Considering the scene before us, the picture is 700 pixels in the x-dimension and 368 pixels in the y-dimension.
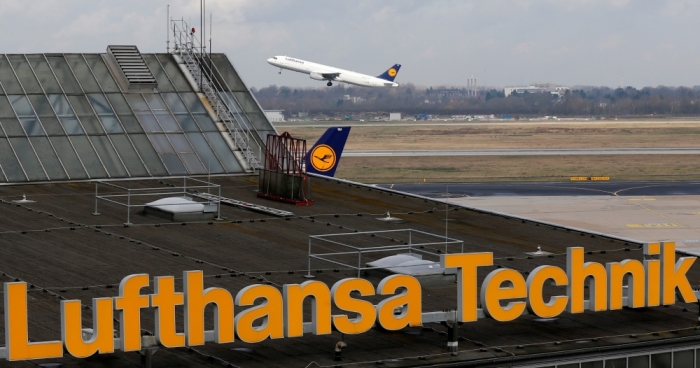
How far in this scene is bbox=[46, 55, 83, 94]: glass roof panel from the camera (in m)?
72.1

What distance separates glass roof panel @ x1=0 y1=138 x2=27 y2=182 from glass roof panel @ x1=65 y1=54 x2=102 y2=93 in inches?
297

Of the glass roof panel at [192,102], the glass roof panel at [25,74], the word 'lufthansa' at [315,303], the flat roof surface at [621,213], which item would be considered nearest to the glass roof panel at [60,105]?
the glass roof panel at [25,74]

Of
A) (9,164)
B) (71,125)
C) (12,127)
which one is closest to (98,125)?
(71,125)

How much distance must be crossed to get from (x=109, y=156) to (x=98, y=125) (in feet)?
9.37

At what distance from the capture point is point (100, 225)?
51875 millimetres

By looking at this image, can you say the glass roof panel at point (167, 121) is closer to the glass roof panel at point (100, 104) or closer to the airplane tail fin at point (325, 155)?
the glass roof panel at point (100, 104)

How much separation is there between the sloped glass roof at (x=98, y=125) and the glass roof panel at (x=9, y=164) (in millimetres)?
57

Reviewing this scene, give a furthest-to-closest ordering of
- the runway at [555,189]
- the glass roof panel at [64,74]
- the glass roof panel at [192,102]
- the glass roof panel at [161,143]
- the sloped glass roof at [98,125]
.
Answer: the runway at [555,189] → the glass roof panel at [192,102] → the glass roof panel at [64,74] → the glass roof panel at [161,143] → the sloped glass roof at [98,125]

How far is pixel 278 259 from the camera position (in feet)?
150

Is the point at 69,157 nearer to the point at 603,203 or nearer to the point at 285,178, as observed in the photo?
the point at 285,178

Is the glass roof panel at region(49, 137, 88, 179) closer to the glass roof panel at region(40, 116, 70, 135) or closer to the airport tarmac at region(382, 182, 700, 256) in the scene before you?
the glass roof panel at region(40, 116, 70, 135)

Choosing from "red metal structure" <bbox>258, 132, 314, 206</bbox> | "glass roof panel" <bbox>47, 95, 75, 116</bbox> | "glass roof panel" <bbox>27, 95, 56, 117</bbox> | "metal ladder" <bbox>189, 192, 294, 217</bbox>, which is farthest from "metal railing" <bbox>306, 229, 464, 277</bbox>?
"glass roof panel" <bbox>27, 95, 56, 117</bbox>

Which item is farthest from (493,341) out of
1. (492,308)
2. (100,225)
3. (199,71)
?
(199,71)

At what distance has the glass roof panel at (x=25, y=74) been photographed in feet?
234
